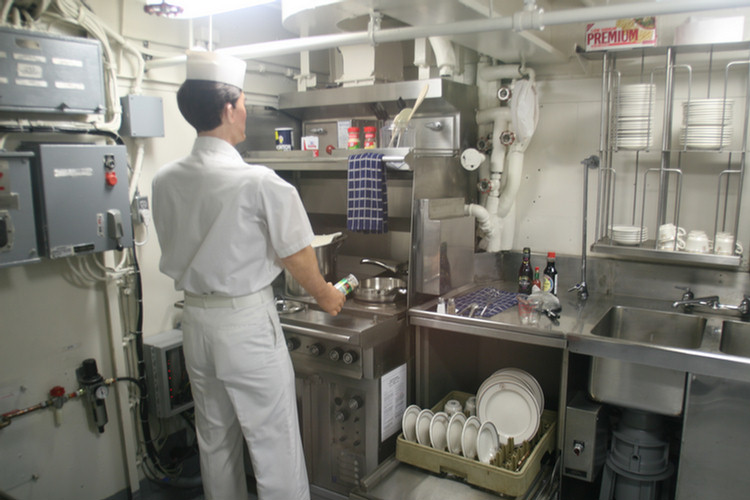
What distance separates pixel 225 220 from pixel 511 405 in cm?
127

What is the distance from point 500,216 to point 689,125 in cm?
87

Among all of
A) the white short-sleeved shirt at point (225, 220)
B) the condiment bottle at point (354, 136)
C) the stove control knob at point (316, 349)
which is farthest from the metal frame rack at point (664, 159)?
the white short-sleeved shirt at point (225, 220)

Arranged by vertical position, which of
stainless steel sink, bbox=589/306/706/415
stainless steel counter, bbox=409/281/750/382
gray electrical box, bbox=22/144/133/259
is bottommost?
stainless steel sink, bbox=589/306/706/415

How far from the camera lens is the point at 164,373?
235 cm

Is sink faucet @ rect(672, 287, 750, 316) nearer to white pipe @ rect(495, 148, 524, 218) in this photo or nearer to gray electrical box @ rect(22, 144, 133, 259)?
white pipe @ rect(495, 148, 524, 218)

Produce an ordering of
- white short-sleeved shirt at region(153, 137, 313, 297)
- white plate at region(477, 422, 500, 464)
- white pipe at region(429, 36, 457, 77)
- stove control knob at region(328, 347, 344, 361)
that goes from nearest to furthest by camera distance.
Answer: white short-sleeved shirt at region(153, 137, 313, 297), white plate at region(477, 422, 500, 464), stove control knob at region(328, 347, 344, 361), white pipe at region(429, 36, 457, 77)

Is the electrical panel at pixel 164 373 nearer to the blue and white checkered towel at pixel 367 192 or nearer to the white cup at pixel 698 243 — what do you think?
the blue and white checkered towel at pixel 367 192

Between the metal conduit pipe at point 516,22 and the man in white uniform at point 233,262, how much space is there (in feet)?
1.30

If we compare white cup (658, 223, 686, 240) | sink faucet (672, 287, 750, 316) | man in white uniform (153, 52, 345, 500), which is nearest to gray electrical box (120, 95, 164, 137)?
man in white uniform (153, 52, 345, 500)

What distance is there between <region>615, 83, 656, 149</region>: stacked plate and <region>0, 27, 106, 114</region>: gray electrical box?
195 cm

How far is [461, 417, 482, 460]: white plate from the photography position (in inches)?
75.0

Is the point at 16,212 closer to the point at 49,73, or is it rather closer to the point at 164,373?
the point at 49,73

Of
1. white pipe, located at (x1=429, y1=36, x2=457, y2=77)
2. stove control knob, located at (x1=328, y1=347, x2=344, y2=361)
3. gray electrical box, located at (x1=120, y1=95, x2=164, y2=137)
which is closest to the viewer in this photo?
stove control knob, located at (x1=328, y1=347, x2=344, y2=361)

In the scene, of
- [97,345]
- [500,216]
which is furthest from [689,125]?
[97,345]
